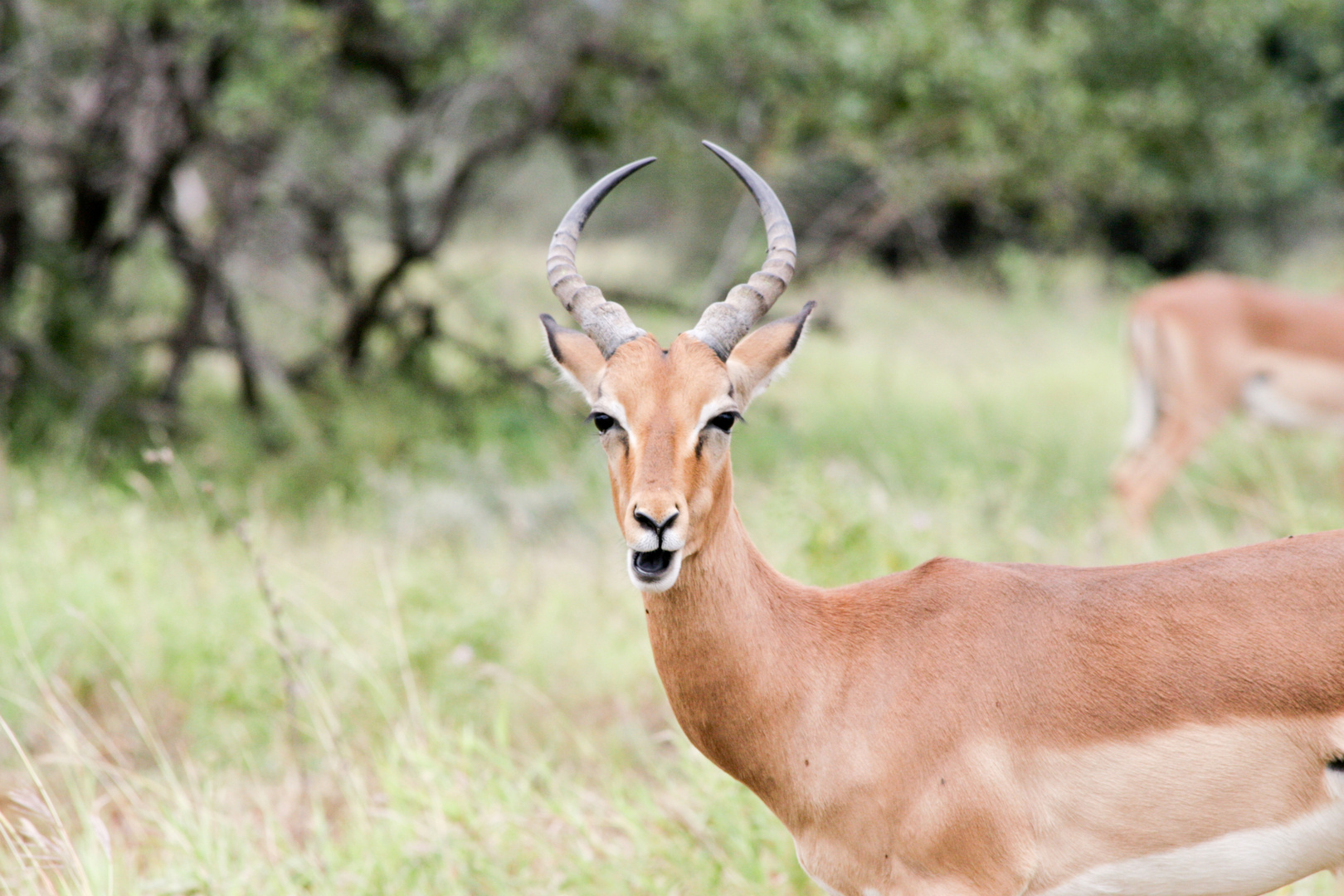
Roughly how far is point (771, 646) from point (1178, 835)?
36.2 inches

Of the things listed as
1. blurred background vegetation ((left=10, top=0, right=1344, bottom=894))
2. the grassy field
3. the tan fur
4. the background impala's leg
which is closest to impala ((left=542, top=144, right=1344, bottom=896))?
the tan fur

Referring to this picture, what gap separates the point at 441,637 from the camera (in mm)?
5094

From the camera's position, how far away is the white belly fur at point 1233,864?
2549 mm

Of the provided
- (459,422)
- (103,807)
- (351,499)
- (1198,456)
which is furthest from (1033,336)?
(103,807)

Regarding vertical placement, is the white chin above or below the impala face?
below

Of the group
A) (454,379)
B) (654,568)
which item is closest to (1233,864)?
(654,568)

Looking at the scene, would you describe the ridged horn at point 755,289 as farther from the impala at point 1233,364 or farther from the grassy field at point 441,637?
the impala at point 1233,364

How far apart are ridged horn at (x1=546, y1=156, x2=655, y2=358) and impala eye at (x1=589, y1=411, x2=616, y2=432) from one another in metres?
0.20

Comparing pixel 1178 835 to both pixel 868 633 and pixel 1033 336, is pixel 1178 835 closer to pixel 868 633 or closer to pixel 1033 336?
pixel 868 633

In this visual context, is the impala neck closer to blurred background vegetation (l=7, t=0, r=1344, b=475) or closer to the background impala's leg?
blurred background vegetation (l=7, t=0, r=1344, b=475)

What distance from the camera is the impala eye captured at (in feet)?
9.20

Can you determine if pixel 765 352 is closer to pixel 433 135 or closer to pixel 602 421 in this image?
pixel 602 421

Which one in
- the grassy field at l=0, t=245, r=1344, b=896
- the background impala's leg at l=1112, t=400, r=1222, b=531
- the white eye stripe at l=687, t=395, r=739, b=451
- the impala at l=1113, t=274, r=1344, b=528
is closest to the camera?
the white eye stripe at l=687, t=395, r=739, b=451

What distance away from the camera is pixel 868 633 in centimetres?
287
